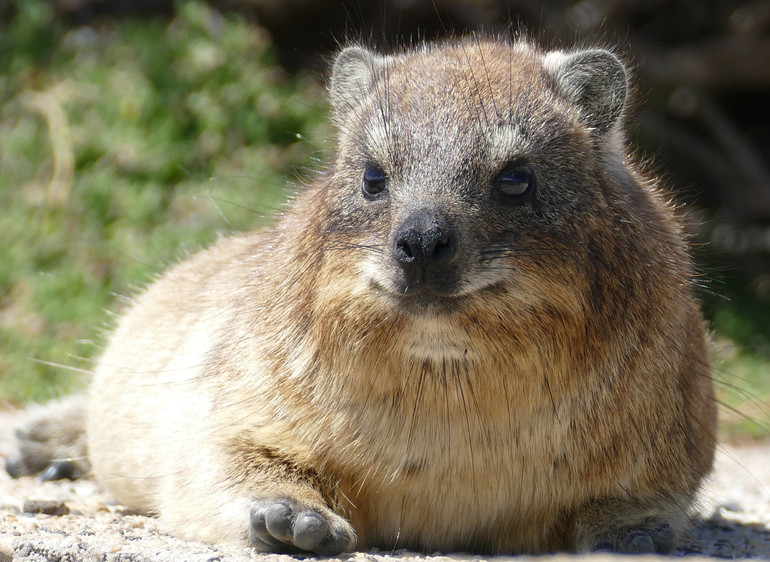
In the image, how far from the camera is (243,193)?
11.2 m

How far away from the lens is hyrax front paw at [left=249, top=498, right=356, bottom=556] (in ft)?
13.2

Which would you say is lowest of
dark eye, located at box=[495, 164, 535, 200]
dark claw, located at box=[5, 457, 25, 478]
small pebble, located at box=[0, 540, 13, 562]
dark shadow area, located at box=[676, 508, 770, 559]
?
dark claw, located at box=[5, 457, 25, 478]

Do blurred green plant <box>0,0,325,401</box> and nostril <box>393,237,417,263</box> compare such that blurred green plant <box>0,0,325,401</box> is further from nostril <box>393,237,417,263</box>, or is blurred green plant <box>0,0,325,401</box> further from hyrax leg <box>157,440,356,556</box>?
nostril <box>393,237,417,263</box>

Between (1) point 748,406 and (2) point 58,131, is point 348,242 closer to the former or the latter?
(1) point 748,406

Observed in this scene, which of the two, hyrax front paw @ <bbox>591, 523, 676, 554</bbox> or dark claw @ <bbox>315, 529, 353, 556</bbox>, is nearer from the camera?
dark claw @ <bbox>315, 529, 353, 556</bbox>

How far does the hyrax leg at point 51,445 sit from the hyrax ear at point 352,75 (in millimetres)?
3025

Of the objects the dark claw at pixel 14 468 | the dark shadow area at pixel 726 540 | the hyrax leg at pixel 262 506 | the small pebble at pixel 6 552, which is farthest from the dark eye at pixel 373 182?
the dark claw at pixel 14 468

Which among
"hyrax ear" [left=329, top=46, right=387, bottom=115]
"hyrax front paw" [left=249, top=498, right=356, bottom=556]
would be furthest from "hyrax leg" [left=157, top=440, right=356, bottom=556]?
"hyrax ear" [left=329, top=46, right=387, bottom=115]

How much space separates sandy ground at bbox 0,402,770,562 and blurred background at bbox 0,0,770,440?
341 cm

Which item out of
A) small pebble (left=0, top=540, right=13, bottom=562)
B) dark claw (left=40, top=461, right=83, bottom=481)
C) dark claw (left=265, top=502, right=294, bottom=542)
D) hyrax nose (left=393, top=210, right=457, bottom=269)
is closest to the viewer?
hyrax nose (left=393, top=210, right=457, bottom=269)

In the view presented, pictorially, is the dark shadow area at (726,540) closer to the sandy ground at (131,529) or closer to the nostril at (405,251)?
the sandy ground at (131,529)

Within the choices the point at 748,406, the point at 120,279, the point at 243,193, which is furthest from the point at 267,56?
the point at 748,406

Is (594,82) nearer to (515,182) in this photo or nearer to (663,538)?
(515,182)

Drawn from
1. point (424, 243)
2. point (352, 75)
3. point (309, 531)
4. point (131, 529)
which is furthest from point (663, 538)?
point (352, 75)
